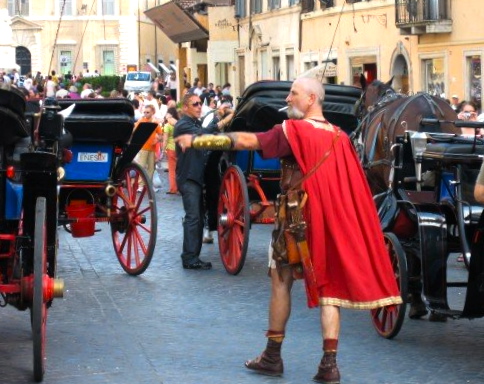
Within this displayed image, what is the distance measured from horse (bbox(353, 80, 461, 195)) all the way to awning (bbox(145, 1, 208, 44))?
1689 inches

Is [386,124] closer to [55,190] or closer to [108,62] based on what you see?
[55,190]

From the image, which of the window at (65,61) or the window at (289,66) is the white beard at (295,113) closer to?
the window at (289,66)

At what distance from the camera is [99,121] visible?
40.8 feet

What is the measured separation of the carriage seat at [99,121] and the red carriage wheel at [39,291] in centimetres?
440

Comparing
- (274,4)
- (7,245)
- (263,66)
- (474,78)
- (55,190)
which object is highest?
(274,4)

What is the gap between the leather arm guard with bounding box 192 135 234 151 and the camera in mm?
8047

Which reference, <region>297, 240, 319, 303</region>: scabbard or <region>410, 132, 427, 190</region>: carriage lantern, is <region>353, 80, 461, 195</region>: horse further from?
<region>297, 240, 319, 303</region>: scabbard

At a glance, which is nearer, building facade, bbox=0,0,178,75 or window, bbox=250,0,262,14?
window, bbox=250,0,262,14

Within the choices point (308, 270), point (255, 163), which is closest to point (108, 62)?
point (255, 163)

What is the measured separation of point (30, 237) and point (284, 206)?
1.40m

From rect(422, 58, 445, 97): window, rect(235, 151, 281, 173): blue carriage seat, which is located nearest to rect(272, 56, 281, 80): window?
rect(422, 58, 445, 97): window

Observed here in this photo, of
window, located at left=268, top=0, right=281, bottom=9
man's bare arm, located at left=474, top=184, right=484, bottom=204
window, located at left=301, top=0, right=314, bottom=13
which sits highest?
window, located at left=268, top=0, right=281, bottom=9

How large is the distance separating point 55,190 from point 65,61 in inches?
3449

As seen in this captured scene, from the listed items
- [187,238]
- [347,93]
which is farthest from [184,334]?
[347,93]
